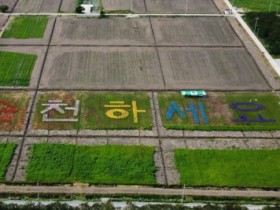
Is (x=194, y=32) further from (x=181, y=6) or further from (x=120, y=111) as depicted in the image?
(x=120, y=111)

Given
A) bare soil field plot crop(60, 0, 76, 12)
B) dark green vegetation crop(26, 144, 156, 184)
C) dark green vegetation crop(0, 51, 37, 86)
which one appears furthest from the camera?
bare soil field plot crop(60, 0, 76, 12)

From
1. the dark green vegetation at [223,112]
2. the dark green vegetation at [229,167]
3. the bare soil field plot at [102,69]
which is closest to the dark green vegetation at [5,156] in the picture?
the bare soil field plot at [102,69]

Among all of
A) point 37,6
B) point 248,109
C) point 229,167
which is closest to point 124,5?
point 37,6

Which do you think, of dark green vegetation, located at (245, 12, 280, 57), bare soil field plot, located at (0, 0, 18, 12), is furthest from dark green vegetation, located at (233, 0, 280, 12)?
bare soil field plot, located at (0, 0, 18, 12)

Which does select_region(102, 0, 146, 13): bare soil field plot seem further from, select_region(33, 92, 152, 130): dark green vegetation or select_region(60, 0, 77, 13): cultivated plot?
select_region(33, 92, 152, 130): dark green vegetation

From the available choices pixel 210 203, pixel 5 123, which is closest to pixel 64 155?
pixel 5 123

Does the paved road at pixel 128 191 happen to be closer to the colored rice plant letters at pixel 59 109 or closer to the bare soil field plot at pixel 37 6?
the colored rice plant letters at pixel 59 109

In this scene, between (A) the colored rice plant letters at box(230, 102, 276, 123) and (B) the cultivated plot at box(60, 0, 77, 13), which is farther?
(B) the cultivated plot at box(60, 0, 77, 13)

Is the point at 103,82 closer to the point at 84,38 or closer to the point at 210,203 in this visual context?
the point at 84,38
